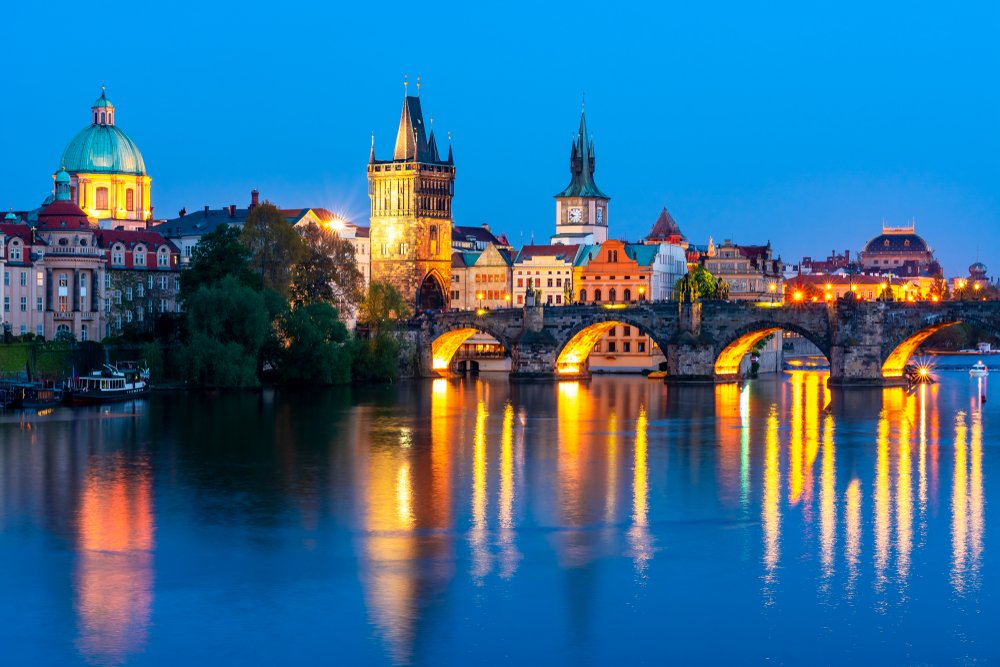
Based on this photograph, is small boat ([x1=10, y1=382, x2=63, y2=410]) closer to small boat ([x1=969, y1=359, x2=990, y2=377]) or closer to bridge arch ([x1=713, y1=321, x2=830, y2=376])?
bridge arch ([x1=713, y1=321, x2=830, y2=376])

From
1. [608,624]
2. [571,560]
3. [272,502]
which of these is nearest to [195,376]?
[272,502]

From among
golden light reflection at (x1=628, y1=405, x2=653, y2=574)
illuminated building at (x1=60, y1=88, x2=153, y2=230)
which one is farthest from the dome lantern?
golden light reflection at (x1=628, y1=405, x2=653, y2=574)

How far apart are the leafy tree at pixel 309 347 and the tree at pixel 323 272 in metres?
5.55

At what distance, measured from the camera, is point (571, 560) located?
1331 inches

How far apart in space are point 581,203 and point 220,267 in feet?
208

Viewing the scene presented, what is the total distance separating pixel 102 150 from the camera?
11425 centimetres

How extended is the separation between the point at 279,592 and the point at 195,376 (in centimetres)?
4451

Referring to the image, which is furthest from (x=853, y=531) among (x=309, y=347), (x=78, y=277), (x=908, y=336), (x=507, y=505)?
(x=78, y=277)

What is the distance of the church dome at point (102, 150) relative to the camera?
11356cm

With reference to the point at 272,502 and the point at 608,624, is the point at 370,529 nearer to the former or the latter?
the point at 272,502

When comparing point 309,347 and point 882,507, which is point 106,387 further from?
point 882,507

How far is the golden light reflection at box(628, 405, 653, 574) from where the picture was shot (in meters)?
34.4

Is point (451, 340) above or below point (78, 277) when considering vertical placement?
below

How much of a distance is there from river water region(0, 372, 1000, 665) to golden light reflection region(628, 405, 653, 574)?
12 centimetres
